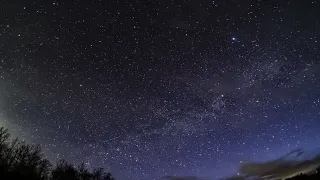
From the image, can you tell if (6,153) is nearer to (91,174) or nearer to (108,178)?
(91,174)

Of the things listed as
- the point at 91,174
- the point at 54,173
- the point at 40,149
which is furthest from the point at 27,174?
the point at 91,174

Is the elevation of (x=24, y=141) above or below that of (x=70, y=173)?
above

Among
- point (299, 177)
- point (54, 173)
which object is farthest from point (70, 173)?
point (299, 177)

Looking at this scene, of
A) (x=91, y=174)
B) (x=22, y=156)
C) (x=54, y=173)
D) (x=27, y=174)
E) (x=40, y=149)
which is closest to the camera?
(x=27, y=174)

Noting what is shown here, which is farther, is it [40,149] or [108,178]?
[108,178]

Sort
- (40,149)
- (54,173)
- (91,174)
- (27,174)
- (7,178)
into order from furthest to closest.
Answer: (91,174)
(54,173)
(40,149)
(27,174)
(7,178)

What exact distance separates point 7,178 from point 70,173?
94.4 feet

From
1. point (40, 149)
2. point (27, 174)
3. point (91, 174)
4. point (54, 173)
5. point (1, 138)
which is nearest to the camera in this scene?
point (27, 174)

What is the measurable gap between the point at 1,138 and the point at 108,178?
34505 mm

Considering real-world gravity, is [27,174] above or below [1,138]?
below

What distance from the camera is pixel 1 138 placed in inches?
2146

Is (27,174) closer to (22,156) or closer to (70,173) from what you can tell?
(22,156)

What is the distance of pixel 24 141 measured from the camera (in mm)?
61594

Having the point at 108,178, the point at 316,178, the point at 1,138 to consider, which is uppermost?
the point at 1,138
